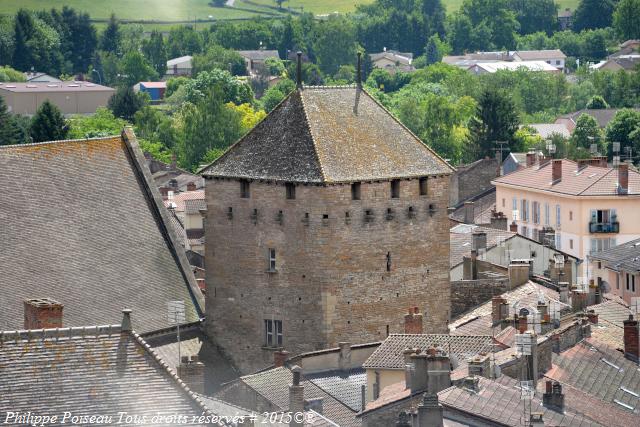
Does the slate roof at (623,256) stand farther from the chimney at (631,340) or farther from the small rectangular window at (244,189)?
the small rectangular window at (244,189)

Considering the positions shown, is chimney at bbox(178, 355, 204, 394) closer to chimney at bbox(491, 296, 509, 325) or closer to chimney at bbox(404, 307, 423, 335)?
chimney at bbox(404, 307, 423, 335)

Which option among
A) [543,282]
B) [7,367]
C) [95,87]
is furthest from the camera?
[95,87]

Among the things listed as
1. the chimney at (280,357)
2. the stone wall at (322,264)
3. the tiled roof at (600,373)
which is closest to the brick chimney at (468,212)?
the stone wall at (322,264)

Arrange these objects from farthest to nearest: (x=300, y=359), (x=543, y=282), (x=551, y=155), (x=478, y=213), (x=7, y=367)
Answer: (x=551, y=155) → (x=478, y=213) → (x=543, y=282) → (x=300, y=359) → (x=7, y=367)

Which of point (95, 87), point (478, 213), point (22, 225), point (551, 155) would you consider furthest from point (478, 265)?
point (95, 87)

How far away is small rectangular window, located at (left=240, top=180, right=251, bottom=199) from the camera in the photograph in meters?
60.6

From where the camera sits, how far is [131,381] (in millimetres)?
34250

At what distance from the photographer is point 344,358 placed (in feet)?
189

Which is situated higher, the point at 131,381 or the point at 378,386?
the point at 131,381


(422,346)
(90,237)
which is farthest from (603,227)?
(422,346)

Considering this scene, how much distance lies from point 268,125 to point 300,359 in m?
7.52

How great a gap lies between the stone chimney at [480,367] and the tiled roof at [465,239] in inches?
866

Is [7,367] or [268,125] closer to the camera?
[7,367]

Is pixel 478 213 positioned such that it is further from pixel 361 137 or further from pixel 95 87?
pixel 95 87
